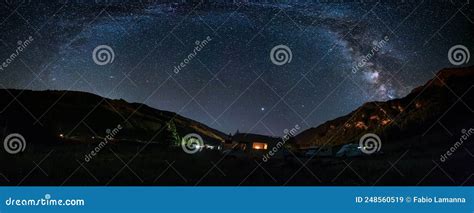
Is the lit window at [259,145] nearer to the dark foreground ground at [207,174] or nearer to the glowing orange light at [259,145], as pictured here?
the glowing orange light at [259,145]

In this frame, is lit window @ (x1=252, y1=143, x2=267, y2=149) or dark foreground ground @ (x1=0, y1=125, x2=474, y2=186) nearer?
dark foreground ground @ (x1=0, y1=125, x2=474, y2=186)

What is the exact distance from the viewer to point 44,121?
49625 millimetres

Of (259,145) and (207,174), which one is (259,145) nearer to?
(259,145)

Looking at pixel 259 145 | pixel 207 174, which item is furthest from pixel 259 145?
pixel 207 174

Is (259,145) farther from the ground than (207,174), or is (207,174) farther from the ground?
(259,145)

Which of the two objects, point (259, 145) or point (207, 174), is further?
point (259, 145)

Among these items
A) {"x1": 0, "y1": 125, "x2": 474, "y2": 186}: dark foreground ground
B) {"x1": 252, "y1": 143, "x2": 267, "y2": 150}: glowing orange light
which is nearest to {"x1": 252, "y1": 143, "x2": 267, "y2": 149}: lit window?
{"x1": 252, "y1": 143, "x2": 267, "y2": 150}: glowing orange light

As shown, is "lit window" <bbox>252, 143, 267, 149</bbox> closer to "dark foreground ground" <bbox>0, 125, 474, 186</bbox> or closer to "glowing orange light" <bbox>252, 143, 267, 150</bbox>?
"glowing orange light" <bbox>252, 143, 267, 150</bbox>

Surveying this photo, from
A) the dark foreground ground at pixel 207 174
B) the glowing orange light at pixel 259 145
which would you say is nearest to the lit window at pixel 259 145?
the glowing orange light at pixel 259 145

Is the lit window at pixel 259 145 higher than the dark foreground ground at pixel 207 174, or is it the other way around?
the lit window at pixel 259 145

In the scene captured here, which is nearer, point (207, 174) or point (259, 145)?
point (207, 174)

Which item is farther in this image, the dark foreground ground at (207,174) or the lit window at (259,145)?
the lit window at (259,145)
